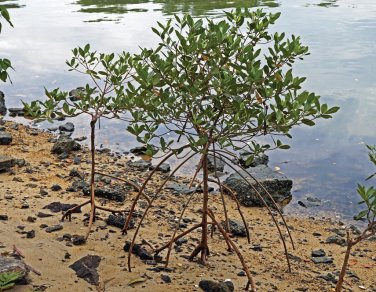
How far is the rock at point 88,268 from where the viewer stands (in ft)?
16.9

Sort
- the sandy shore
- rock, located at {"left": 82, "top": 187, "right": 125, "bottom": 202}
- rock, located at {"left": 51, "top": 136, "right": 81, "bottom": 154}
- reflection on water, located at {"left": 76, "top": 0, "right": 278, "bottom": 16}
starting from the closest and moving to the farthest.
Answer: the sandy shore < rock, located at {"left": 82, "top": 187, "right": 125, "bottom": 202} < rock, located at {"left": 51, "top": 136, "right": 81, "bottom": 154} < reflection on water, located at {"left": 76, "top": 0, "right": 278, "bottom": 16}

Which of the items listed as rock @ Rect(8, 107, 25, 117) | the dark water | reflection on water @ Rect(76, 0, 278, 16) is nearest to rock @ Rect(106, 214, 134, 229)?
the dark water

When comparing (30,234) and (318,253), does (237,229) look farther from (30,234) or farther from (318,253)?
(30,234)

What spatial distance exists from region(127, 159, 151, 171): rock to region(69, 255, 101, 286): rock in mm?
4492

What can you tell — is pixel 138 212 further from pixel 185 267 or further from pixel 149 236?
pixel 185 267

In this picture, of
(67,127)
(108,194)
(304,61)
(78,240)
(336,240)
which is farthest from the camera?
(304,61)

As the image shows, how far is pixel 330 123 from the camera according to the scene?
40.9 ft

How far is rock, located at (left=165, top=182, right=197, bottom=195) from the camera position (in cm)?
888

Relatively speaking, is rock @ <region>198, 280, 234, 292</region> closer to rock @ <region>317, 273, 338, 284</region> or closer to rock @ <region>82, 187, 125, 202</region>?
rock @ <region>317, 273, 338, 284</region>

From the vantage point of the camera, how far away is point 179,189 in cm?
901

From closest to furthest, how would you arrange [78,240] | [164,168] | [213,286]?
[213,286], [78,240], [164,168]

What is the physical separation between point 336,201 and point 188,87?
5.14 metres

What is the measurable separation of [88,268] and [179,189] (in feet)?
12.5

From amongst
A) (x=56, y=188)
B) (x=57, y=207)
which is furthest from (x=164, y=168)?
(x=57, y=207)
